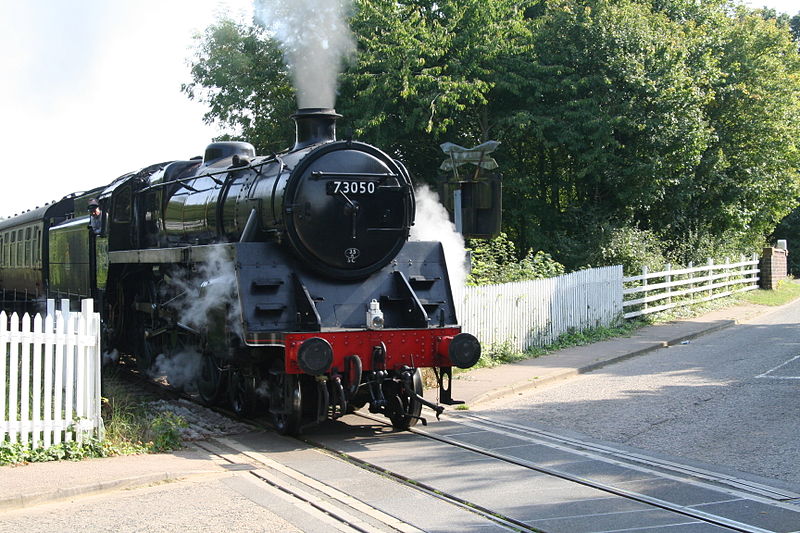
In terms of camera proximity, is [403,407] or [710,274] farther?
[710,274]

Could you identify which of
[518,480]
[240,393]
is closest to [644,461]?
[518,480]

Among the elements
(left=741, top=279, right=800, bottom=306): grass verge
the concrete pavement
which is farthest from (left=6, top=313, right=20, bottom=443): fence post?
(left=741, top=279, right=800, bottom=306): grass verge

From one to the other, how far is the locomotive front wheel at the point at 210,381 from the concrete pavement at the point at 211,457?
208cm

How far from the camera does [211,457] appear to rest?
721 cm

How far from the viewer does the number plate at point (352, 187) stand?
840cm

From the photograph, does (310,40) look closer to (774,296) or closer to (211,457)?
(211,457)

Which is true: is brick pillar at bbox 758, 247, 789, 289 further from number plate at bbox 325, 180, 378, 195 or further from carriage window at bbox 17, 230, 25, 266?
carriage window at bbox 17, 230, 25, 266

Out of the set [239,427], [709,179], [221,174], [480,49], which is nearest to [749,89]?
[709,179]

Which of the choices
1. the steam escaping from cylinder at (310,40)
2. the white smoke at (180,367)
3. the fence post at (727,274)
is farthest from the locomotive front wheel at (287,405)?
the fence post at (727,274)

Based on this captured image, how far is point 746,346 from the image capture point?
14.6 metres

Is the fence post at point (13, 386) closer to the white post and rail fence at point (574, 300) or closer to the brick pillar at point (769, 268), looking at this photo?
the white post and rail fence at point (574, 300)

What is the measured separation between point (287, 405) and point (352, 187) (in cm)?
232

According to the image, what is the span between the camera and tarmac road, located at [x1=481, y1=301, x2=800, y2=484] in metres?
7.38

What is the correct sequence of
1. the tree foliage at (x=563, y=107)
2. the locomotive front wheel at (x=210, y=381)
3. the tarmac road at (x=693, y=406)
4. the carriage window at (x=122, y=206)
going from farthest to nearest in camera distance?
the tree foliage at (x=563, y=107) < the carriage window at (x=122, y=206) < the locomotive front wheel at (x=210, y=381) < the tarmac road at (x=693, y=406)
